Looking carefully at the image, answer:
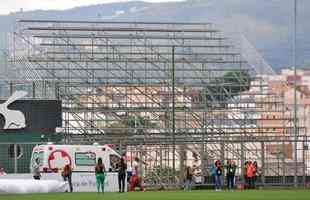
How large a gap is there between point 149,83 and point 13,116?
86.7 feet

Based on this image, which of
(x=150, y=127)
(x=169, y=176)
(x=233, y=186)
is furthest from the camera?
(x=150, y=127)

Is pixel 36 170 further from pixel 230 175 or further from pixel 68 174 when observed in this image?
pixel 230 175

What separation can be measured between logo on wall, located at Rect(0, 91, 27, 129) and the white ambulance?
5341 millimetres

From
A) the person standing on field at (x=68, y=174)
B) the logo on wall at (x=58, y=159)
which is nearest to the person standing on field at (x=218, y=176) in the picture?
the logo on wall at (x=58, y=159)

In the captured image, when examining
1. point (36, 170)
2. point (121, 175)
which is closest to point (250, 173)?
point (121, 175)

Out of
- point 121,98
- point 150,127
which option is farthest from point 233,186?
point 121,98

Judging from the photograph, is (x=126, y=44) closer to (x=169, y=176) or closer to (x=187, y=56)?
(x=187, y=56)

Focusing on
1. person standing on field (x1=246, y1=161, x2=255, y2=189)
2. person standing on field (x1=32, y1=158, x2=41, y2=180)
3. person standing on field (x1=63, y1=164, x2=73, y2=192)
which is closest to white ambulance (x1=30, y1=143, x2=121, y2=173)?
person standing on field (x1=32, y1=158, x2=41, y2=180)

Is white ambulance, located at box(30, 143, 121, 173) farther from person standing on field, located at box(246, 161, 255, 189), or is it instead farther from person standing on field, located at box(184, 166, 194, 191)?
person standing on field, located at box(246, 161, 255, 189)

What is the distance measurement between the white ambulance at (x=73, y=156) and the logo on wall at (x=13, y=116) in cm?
534

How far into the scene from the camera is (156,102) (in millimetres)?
90375

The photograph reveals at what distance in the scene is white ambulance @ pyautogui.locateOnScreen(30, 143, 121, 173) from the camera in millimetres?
61781

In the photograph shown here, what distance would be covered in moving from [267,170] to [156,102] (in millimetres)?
19598

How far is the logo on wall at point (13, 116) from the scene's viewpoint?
6831 cm
